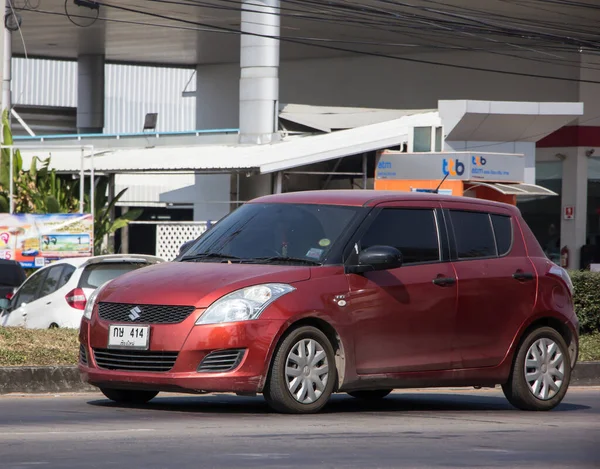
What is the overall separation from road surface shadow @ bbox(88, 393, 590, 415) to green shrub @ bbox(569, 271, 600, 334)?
5.53m

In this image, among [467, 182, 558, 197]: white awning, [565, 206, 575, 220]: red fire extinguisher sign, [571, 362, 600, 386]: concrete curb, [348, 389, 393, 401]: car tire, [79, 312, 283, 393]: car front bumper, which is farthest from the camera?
[565, 206, 575, 220]: red fire extinguisher sign

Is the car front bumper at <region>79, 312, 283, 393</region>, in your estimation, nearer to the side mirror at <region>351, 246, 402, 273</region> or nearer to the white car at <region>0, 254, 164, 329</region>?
the side mirror at <region>351, 246, 402, 273</region>

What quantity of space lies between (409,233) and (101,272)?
6916 millimetres

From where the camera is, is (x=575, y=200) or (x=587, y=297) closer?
(x=587, y=297)

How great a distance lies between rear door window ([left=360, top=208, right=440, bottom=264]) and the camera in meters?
9.92

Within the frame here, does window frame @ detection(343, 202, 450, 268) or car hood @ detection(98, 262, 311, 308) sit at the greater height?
window frame @ detection(343, 202, 450, 268)

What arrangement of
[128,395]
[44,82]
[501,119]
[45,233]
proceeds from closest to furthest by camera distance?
[128,395]
[45,233]
[501,119]
[44,82]

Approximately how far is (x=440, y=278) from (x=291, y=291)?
1508 mm

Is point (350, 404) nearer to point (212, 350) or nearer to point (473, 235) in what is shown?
point (473, 235)

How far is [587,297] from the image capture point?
17.5 metres

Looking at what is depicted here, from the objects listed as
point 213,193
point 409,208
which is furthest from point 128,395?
point 213,193

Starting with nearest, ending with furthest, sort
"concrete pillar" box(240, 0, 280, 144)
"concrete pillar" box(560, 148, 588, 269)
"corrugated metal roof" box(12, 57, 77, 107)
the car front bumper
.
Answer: the car front bumper
"concrete pillar" box(240, 0, 280, 144)
"concrete pillar" box(560, 148, 588, 269)
"corrugated metal roof" box(12, 57, 77, 107)

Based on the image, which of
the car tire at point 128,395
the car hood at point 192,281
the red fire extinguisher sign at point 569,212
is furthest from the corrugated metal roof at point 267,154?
the car hood at point 192,281

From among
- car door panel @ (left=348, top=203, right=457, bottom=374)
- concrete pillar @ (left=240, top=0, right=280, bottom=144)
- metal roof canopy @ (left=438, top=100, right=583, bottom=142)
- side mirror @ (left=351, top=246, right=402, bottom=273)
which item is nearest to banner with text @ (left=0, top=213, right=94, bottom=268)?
concrete pillar @ (left=240, top=0, right=280, bottom=144)
